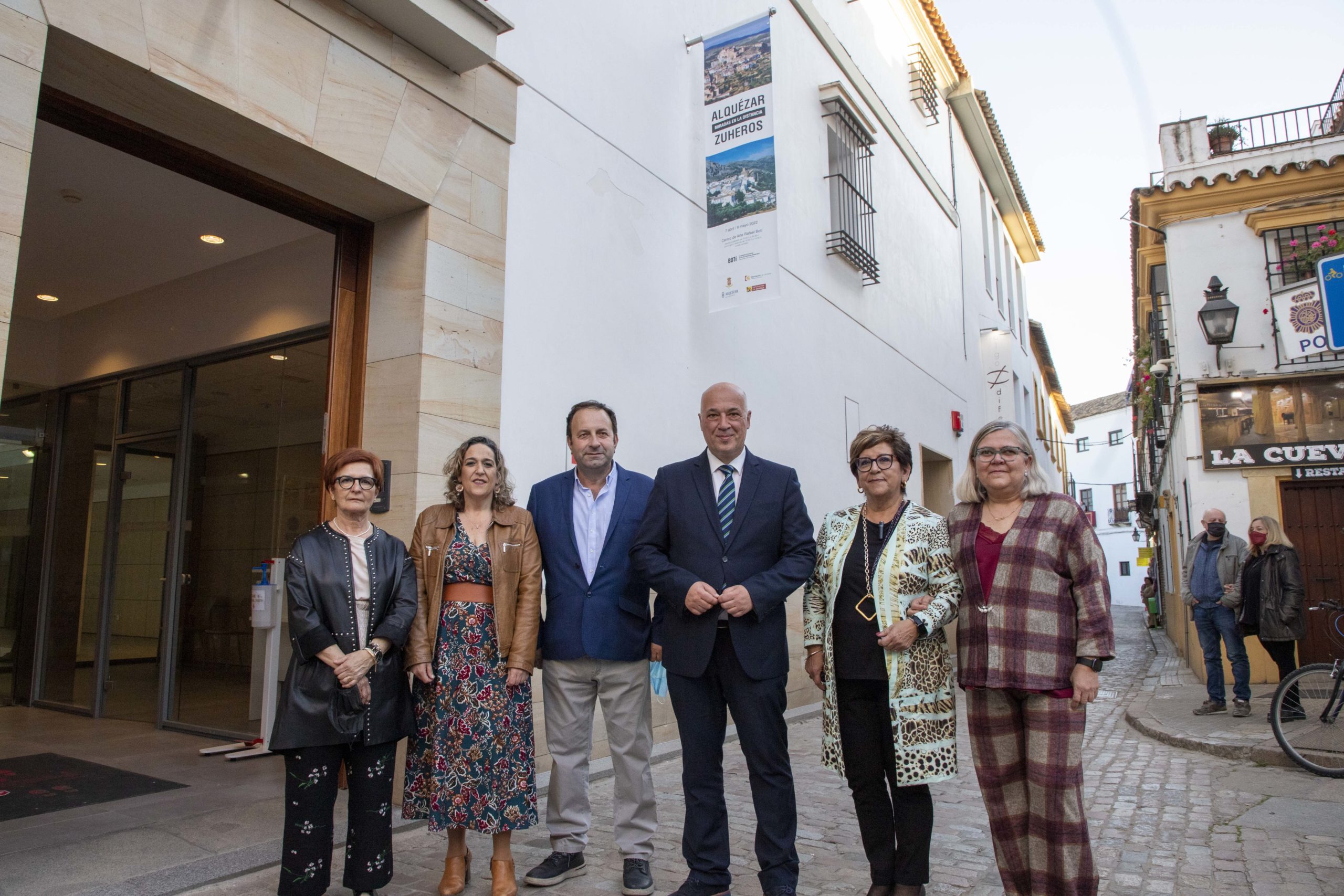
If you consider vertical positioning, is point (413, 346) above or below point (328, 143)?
below

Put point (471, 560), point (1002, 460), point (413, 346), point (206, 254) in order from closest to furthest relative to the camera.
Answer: point (1002, 460), point (471, 560), point (413, 346), point (206, 254)

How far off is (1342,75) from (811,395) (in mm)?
10392

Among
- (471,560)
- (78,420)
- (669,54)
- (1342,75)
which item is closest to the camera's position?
(471,560)

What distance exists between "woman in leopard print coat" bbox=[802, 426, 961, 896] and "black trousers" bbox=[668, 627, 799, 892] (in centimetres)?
21

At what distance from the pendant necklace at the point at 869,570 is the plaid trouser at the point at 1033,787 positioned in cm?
43

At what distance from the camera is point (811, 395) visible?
9.66 meters

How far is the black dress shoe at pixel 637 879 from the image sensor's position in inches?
137

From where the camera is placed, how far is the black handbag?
3.14 meters

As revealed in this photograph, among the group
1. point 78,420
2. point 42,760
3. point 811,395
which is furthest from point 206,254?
point 811,395

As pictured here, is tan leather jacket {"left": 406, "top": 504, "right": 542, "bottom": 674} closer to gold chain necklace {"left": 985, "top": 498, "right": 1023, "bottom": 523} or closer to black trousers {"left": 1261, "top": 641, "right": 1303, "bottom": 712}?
gold chain necklace {"left": 985, "top": 498, "right": 1023, "bottom": 523}

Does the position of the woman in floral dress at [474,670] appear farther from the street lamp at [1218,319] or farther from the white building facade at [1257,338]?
the street lamp at [1218,319]

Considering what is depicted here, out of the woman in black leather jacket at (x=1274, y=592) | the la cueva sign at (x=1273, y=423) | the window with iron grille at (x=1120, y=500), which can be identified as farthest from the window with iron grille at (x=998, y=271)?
the window with iron grille at (x=1120, y=500)

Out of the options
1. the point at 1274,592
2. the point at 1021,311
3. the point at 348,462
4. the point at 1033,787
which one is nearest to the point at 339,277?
the point at 348,462

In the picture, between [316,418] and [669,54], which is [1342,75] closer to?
[669,54]
